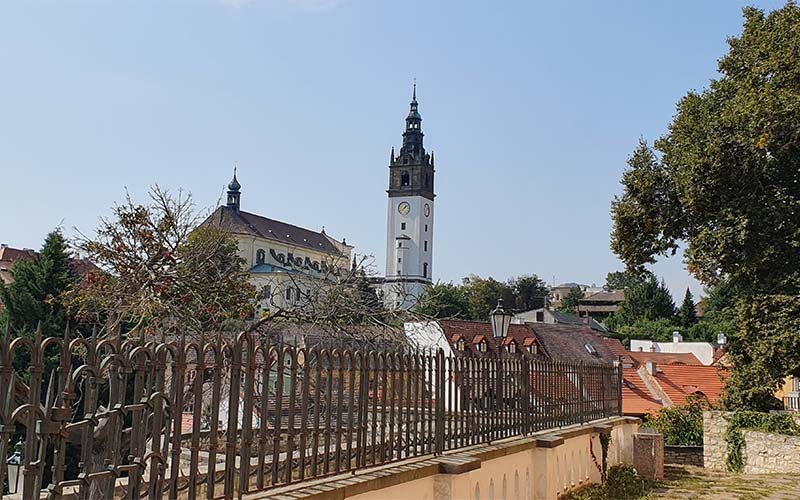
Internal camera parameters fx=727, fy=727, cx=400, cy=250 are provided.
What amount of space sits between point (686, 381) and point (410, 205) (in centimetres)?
7598

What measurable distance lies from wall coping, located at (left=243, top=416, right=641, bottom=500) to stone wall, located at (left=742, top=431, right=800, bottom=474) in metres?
12.3

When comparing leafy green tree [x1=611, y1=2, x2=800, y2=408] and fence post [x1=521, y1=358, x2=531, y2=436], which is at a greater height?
leafy green tree [x1=611, y1=2, x2=800, y2=408]

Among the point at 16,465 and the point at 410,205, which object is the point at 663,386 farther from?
the point at 410,205

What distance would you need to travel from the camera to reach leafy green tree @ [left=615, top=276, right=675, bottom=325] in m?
80.8

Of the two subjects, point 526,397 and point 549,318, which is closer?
point 526,397

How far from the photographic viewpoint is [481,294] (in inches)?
3142

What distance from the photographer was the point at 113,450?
12.3ft

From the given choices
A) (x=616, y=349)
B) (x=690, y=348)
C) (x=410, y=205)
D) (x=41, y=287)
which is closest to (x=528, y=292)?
(x=410, y=205)

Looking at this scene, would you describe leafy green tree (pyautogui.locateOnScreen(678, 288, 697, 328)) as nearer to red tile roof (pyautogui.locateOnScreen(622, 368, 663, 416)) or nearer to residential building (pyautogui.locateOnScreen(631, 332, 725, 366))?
residential building (pyautogui.locateOnScreen(631, 332, 725, 366))

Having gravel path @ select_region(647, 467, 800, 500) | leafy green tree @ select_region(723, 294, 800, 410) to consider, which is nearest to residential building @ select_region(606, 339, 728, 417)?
leafy green tree @ select_region(723, 294, 800, 410)

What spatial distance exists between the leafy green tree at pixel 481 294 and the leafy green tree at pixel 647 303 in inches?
557

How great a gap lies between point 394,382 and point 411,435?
643 mm

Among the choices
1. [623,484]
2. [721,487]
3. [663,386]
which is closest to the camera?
[623,484]

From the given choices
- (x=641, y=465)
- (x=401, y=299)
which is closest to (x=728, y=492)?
(x=641, y=465)
